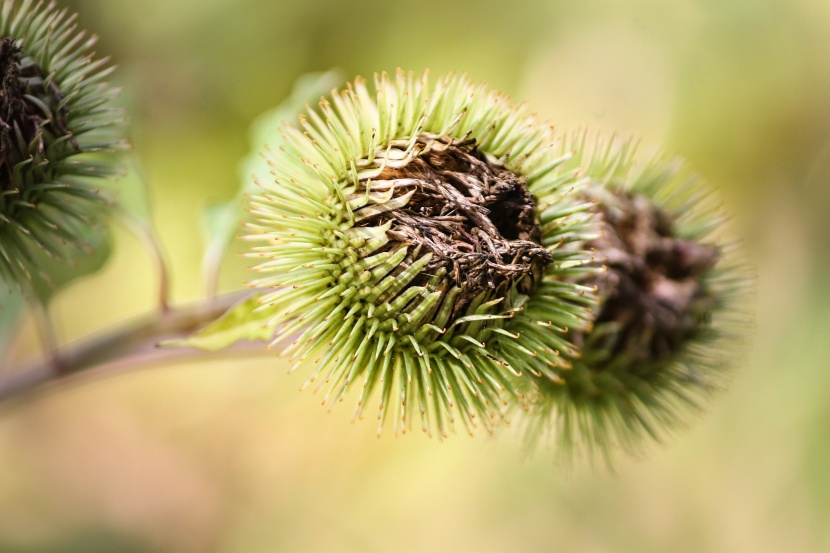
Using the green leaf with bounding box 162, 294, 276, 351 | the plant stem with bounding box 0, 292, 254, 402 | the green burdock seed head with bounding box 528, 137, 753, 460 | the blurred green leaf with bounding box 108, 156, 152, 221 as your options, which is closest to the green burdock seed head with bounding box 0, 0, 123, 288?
the blurred green leaf with bounding box 108, 156, 152, 221

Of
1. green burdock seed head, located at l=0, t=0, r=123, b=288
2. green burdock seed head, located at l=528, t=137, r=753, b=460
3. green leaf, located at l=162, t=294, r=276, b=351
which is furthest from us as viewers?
green burdock seed head, located at l=528, t=137, r=753, b=460

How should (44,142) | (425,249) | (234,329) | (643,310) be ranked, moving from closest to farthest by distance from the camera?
(425,249) → (44,142) → (234,329) → (643,310)

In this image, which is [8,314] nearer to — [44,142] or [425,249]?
[44,142]

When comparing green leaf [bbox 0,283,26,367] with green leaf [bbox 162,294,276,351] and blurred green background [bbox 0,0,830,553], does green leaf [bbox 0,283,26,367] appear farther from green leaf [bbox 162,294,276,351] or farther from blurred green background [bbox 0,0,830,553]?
blurred green background [bbox 0,0,830,553]

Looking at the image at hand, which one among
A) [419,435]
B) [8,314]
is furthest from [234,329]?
[419,435]

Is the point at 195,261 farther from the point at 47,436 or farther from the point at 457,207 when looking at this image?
the point at 457,207
